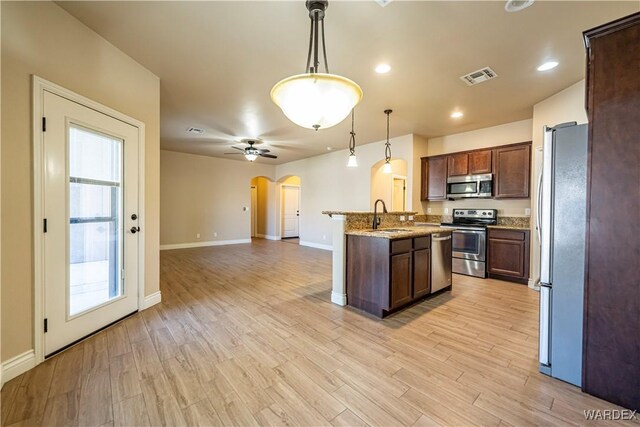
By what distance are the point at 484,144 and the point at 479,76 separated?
242cm

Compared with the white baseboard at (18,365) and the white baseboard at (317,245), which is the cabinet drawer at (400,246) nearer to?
the white baseboard at (18,365)

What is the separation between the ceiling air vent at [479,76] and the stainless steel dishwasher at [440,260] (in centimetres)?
196

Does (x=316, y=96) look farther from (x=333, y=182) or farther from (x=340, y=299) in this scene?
(x=333, y=182)

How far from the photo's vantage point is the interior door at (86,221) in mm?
2066

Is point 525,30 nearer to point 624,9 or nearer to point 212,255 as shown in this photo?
point 624,9

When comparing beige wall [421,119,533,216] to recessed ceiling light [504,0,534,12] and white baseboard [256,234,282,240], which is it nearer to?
recessed ceiling light [504,0,534,12]

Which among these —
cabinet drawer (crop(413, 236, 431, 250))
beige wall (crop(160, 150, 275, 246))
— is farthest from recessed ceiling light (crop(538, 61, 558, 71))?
beige wall (crop(160, 150, 275, 246))

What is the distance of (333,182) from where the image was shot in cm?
762

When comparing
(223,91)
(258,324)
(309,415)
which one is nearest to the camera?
(309,415)

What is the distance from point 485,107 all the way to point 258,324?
4532 mm

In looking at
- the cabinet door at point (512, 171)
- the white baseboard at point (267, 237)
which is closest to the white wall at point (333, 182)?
the white baseboard at point (267, 237)

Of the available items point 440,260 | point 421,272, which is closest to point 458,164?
point 440,260

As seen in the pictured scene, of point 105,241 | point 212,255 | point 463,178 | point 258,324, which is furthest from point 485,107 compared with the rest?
point 212,255

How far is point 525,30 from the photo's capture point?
2346 millimetres
